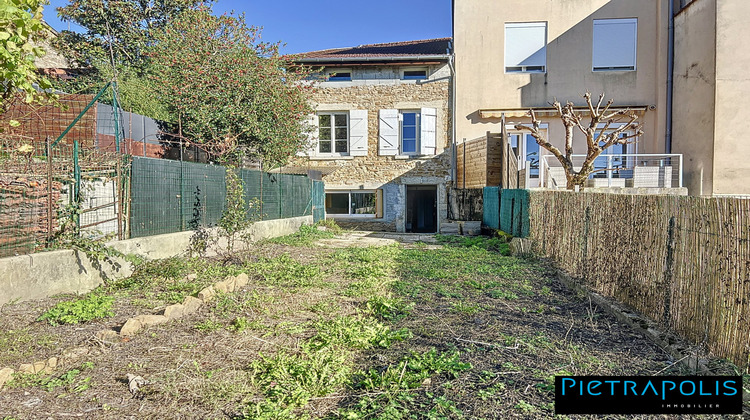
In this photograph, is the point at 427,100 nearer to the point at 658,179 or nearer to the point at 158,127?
the point at 658,179

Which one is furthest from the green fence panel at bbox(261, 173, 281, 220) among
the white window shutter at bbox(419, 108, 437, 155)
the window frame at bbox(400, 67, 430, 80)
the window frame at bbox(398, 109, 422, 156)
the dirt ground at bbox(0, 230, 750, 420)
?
the window frame at bbox(400, 67, 430, 80)

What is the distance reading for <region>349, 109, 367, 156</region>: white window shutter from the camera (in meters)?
16.7

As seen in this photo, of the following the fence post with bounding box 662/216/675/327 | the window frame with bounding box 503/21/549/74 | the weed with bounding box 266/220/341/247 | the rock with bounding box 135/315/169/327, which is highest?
the window frame with bounding box 503/21/549/74

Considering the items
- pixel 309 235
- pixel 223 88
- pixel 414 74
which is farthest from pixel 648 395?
pixel 414 74

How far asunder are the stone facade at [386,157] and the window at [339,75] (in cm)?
17

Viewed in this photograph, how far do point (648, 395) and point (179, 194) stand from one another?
7481mm

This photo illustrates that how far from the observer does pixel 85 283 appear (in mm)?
5930

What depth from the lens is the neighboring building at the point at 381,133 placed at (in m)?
16.4

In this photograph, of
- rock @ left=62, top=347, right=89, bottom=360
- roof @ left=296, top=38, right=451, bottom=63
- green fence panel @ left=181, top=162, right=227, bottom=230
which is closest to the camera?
rock @ left=62, top=347, right=89, bottom=360

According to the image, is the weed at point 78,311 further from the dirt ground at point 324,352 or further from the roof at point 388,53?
the roof at point 388,53

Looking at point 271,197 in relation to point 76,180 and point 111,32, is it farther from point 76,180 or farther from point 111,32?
point 111,32

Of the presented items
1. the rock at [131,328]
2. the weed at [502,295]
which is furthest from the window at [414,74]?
the rock at [131,328]

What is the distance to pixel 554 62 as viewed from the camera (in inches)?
636

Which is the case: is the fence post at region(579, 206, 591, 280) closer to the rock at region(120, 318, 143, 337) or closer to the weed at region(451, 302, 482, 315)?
the weed at region(451, 302, 482, 315)
